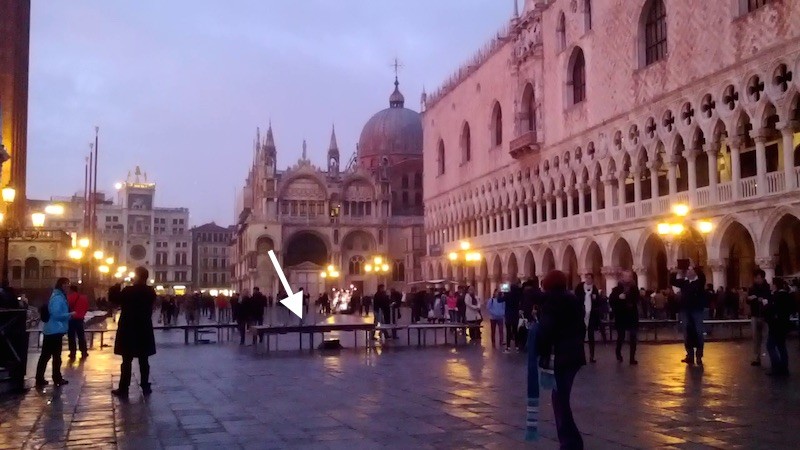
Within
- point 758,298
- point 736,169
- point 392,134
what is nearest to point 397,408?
point 758,298

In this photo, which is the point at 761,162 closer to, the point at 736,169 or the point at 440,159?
the point at 736,169

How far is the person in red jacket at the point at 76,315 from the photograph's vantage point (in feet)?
51.0

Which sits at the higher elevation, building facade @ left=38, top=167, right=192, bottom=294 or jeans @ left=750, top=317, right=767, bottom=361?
building facade @ left=38, top=167, right=192, bottom=294

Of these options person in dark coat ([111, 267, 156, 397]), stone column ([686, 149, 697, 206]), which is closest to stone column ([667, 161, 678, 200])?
stone column ([686, 149, 697, 206])

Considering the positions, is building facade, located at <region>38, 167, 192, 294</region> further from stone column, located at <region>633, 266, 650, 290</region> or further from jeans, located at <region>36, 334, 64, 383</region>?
jeans, located at <region>36, 334, 64, 383</region>

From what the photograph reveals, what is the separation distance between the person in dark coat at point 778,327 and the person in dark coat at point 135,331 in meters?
8.50

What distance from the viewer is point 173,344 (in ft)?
70.1

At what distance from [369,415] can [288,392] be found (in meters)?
2.32

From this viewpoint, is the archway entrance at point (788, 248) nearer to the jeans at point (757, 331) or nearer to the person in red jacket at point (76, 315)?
the jeans at point (757, 331)

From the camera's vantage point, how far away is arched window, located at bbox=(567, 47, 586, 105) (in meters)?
Result: 38.1

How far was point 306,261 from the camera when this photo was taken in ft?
220

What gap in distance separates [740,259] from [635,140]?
6.10 meters

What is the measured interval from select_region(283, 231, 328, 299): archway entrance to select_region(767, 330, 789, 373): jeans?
55.0 m

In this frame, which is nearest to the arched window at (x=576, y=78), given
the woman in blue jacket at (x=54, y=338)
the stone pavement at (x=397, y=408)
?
the stone pavement at (x=397, y=408)
